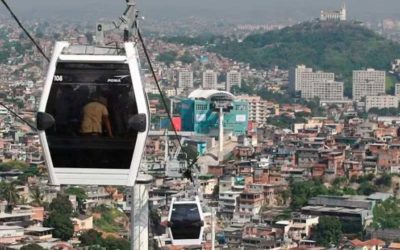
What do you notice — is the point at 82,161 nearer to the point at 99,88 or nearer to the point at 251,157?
the point at 99,88

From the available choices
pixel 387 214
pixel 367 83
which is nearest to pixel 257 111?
pixel 367 83

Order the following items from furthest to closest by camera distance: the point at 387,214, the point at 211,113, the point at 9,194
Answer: the point at 211,113, the point at 387,214, the point at 9,194

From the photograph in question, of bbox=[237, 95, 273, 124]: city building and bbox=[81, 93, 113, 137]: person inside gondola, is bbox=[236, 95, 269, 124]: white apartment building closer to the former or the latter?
bbox=[237, 95, 273, 124]: city building

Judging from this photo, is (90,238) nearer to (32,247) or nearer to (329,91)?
(32,247)

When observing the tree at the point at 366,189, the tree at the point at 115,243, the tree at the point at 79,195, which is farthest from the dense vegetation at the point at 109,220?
the tree at the point at 366,189

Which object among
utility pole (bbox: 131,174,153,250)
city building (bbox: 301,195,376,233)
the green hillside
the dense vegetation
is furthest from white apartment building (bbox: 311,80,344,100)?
utility pole (bbox: 131,174,153,250)

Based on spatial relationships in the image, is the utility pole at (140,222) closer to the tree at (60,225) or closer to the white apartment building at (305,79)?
the tree at (60,225)
